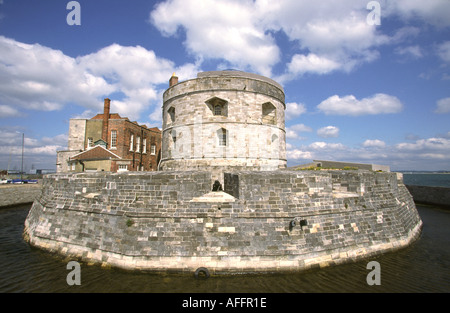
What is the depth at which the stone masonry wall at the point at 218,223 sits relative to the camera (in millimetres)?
7098

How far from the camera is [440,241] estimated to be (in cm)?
1059

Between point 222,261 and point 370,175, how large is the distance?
790 centimetres

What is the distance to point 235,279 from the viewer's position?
6.70 meters

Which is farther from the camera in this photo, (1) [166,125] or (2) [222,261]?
(1) [166,125]

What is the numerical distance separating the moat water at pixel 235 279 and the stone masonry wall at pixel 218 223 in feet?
1.04

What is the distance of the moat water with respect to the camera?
6301mm

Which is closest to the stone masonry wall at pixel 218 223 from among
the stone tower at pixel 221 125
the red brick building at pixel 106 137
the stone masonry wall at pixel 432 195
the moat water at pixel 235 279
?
the moat water at pixel 235 279

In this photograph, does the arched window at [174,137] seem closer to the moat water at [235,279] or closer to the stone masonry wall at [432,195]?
the moat water at [235,279]

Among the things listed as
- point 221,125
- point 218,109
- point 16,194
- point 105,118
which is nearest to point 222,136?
point 221,125

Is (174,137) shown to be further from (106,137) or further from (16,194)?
(16,194)

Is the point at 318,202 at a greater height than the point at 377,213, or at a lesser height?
greater

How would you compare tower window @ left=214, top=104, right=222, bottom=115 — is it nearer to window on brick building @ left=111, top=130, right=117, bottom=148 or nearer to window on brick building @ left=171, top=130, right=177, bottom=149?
window on brick building @ left=171, top=130, right=177, bottom=149

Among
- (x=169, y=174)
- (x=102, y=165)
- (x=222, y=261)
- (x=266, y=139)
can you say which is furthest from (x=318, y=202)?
(x=102, y=165)
